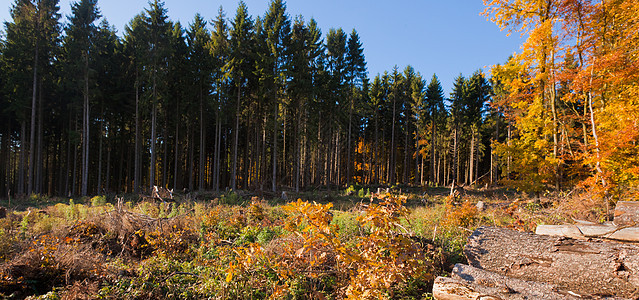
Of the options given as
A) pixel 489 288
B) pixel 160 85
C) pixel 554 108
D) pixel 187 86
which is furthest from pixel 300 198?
pixel 187 86

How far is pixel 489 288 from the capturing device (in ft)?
11.4

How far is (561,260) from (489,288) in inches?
45.6

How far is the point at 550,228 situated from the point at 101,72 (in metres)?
29.0

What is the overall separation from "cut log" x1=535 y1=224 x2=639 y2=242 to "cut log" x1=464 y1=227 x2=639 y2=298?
2.04 feet

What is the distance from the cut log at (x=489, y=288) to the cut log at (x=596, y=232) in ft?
5.22

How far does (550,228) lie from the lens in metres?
4.92

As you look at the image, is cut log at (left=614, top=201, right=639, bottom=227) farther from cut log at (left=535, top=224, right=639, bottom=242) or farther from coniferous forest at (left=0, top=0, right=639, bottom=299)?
cut log at (left=535, top=224, right=639, bottom=242)

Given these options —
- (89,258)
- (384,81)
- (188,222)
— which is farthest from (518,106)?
(384,81)

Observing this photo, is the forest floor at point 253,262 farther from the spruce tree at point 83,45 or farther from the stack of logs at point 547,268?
the spruce tree at point 83,45

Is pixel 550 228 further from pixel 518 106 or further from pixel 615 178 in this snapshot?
pixel 518 106

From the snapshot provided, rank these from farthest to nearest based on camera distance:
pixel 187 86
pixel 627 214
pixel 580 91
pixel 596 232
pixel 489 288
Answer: pixel 187 86
pixel 580 91
pixel 627 214
pixel 596 232
pixel 489 288

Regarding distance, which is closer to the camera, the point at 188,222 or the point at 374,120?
the point at 188,222

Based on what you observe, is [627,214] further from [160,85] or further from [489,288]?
[160,85]

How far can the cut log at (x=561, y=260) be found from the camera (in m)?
3.39
